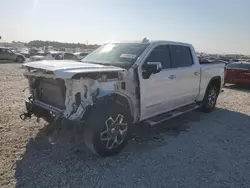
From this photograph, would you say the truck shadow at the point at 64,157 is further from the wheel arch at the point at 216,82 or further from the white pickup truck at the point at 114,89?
the wheel arch at the point at 216,82

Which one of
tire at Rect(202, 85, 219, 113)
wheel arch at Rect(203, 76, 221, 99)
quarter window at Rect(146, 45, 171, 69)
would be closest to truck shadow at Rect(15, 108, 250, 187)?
quarter window at Rect(146, 45, 171, 69)

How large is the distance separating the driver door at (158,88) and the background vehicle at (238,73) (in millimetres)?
8517

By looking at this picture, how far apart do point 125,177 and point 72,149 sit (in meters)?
1.22

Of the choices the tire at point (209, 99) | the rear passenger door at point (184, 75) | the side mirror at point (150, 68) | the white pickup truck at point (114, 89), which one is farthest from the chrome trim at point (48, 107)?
the tire at point (209, 99)

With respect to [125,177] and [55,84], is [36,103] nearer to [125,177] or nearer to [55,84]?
[55,84]

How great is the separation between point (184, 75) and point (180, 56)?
0.46 meters

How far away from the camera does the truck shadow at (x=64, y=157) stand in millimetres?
3342

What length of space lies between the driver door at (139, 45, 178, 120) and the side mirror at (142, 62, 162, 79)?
56mm

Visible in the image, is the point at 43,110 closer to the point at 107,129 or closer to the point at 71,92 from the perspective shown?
the point at 71,92

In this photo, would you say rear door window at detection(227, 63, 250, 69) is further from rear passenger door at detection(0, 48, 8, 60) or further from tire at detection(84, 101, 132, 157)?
rear passenger door at detection(0, 48, 8, 60)

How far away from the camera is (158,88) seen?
4.71m

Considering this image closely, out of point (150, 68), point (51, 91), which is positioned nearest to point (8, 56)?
point (51, 91)

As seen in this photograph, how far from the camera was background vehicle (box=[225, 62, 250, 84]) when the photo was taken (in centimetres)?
1230

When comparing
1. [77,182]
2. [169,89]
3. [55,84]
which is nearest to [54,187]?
[77,182]
